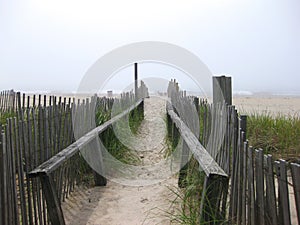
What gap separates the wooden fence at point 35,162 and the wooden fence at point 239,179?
1.35 metres

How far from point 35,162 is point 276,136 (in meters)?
3.88

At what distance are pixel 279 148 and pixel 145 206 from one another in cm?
230

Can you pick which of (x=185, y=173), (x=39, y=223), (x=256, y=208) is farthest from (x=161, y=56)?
(x=256, y=208)

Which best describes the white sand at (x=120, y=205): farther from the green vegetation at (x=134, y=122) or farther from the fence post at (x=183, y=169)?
the green vegetation at (x=134, y=122)

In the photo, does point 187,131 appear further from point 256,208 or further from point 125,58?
point 125,58

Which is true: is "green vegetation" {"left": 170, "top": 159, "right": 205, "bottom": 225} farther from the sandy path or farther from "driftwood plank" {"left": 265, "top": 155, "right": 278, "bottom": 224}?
"driftwood plank" {"left": 265, "top": 155, "right": 278, "bottom": 224}

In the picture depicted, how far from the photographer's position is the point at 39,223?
120 inches

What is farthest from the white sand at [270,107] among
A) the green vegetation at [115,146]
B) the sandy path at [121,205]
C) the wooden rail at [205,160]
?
the wooden rail at [205,160]

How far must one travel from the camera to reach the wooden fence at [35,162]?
2.41 metres

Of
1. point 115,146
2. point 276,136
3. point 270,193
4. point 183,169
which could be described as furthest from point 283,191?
point 115,146

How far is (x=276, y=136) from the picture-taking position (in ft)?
17.9

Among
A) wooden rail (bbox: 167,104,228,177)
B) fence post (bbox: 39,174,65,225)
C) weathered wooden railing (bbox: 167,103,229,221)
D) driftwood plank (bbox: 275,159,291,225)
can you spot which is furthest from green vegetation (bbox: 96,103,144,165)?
driftwood plank (bbox: 275,159,291,225)

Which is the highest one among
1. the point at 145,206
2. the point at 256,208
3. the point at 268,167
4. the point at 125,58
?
the point at 125,58

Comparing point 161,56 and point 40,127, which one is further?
point 161,56
